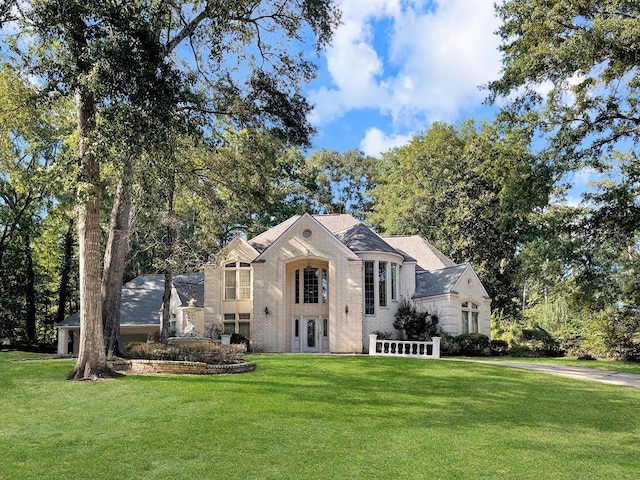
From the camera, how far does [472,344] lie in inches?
1113

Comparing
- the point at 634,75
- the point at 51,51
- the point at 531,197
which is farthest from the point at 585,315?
the point at 51,51

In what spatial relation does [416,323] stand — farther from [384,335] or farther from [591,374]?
[591,374]

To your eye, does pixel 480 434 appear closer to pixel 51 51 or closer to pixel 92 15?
pixel 92 15

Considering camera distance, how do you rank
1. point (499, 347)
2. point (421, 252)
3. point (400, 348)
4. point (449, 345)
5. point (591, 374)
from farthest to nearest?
point (421, 252) < point (499, 347) < point (400, 348) < point (449, 345) < point (591, 374)

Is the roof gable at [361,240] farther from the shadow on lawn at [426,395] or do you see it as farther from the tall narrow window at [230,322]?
the shadow on lawn at [426,395]

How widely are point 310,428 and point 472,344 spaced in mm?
20450

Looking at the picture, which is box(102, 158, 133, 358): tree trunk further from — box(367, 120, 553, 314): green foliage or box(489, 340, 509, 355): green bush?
box(367, 120, 553, 314): green foliage

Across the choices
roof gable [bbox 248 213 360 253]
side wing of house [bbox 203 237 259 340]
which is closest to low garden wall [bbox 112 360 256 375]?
side wing of house [bbox 203 237 259 340]

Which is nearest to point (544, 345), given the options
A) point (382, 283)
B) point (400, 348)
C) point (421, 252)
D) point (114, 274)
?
point (400, 348)

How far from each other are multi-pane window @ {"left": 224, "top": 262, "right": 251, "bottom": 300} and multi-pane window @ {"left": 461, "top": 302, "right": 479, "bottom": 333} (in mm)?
12225

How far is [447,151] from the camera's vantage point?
45594 millimetres

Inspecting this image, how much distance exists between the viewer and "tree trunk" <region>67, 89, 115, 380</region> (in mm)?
14172

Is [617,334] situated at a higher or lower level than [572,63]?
lower

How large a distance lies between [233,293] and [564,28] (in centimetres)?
2071
